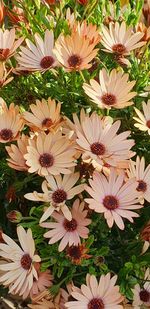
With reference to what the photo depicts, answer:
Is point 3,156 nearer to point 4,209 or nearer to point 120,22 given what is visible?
point 4,209

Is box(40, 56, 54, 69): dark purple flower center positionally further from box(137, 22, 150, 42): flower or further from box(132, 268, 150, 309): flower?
box(132, 268, 150, 309): flower

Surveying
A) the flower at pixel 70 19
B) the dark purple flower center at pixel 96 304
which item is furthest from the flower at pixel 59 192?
the flower at pixel 70 19

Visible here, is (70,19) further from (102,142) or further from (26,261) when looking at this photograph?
(26,261)

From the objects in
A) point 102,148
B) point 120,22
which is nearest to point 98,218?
point 102,148

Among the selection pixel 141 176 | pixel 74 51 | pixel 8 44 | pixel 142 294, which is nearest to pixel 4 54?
pixel 8 44

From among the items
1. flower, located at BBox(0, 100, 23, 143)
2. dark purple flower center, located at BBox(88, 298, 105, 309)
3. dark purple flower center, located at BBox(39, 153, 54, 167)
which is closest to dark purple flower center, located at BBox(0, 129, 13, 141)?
flower, located at BBox(0, 100, 23, 143)

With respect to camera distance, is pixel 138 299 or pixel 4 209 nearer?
pixel 138 299
